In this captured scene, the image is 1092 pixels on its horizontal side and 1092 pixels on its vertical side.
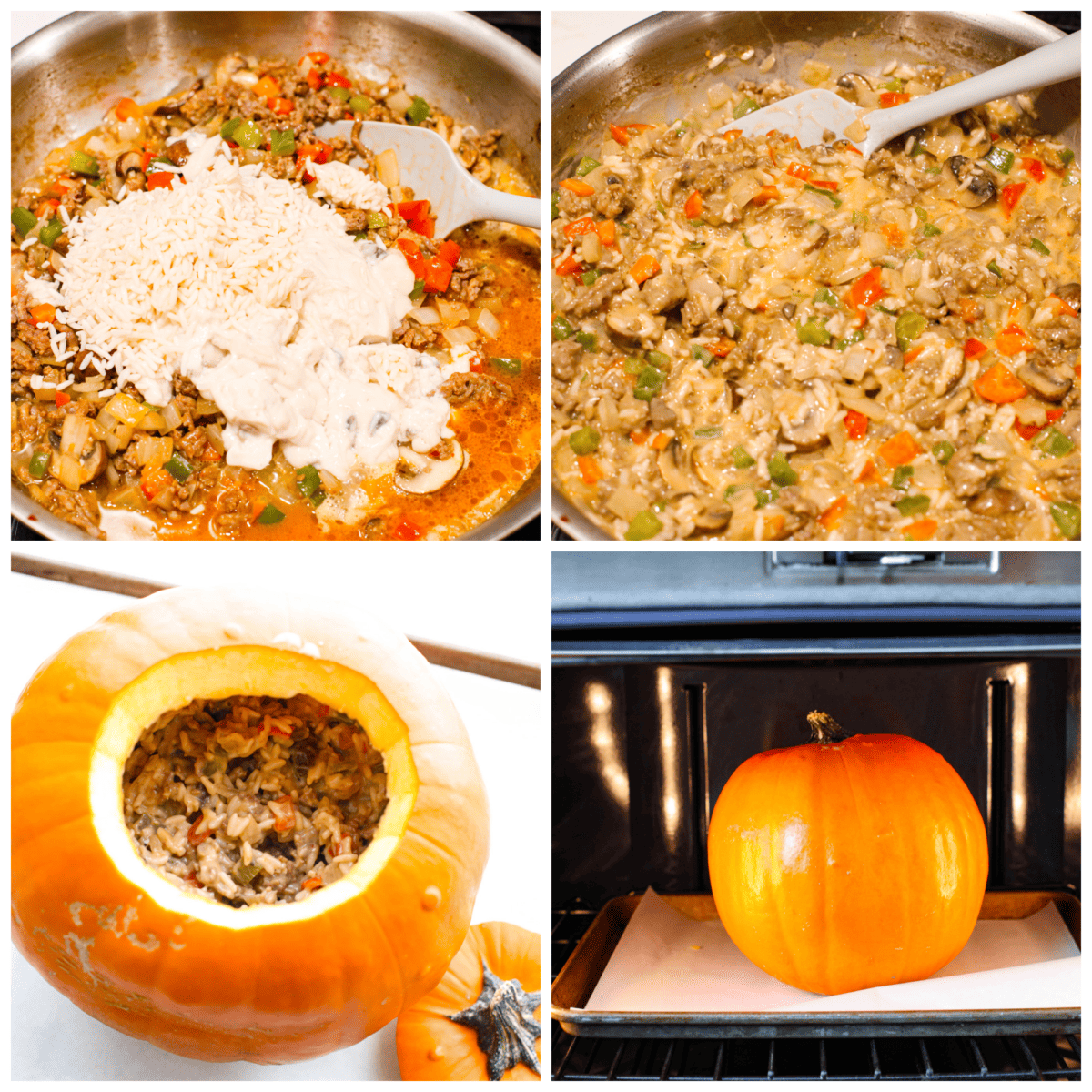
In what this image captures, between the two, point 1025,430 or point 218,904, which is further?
point 1025,430

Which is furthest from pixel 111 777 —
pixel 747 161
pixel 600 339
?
pixel 747 161

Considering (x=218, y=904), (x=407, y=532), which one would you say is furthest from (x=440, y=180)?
(x=218, y=904)

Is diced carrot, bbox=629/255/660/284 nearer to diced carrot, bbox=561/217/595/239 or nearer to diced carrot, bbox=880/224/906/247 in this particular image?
diced carrot, bbox=561/217/595/239

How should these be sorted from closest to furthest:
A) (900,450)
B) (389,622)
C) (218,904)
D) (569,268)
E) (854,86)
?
1. (218,904)
2. (389,622)
3. (900,450)
4. (569,268)
5. (854,86)

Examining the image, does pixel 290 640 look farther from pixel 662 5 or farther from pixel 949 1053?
pixel 662 5

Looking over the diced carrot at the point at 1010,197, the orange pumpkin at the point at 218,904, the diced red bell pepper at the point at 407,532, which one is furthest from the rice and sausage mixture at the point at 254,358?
the diced carrot at the point at 1010,197

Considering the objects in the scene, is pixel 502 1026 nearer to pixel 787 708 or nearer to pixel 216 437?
pixel 787 708

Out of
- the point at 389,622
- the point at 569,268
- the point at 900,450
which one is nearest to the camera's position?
the point at 389,622
